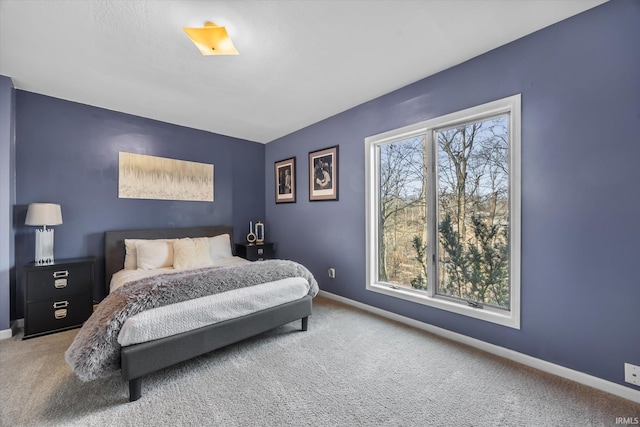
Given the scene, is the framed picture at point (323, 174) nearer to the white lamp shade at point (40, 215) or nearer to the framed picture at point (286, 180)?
the framed picture at point (286, 180)

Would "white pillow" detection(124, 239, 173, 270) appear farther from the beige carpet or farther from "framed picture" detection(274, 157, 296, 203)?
"framed picture" detection(274, 157, 296, 203)

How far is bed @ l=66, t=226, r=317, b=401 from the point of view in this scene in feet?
5.52

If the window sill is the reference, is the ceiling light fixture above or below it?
above

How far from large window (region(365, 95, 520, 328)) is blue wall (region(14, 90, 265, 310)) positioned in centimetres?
283

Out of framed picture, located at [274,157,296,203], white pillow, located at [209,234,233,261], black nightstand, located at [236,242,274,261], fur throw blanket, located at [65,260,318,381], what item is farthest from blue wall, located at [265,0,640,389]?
white pillow, located at [209,234,233,261]

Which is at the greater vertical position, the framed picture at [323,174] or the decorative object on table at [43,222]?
the framed picture at [323,174]

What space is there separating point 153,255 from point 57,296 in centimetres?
90

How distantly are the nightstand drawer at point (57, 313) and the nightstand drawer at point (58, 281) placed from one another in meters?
0.07

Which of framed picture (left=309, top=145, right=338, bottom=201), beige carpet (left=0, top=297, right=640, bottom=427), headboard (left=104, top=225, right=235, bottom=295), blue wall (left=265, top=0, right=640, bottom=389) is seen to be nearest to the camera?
beige carpet (left=0, top=297, right=640, bottom=427)

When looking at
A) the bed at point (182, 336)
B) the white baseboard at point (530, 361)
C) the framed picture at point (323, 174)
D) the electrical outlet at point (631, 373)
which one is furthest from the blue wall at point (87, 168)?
the electrical outlet at point (631, 373)

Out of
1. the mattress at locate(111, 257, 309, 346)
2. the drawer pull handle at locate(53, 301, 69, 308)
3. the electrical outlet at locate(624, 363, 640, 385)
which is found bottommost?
the electrical outlet at locate(624, 363, 640, 385)

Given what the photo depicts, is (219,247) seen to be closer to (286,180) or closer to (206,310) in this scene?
(286,180)

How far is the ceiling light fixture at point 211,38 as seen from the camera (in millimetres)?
1799

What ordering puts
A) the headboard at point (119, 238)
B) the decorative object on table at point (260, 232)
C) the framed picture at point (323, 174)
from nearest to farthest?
the headboard at point (119, 238) < the framed picture at point (323, 174) < the decorative object on table at point (260, 232)
